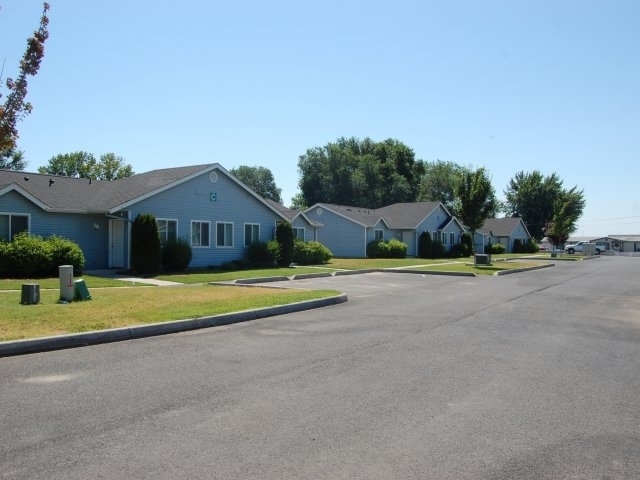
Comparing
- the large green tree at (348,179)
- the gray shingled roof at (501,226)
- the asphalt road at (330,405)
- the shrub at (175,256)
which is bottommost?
the asphalt road at (330,405)

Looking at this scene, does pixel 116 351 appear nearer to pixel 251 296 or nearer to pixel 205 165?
pixel 251 296

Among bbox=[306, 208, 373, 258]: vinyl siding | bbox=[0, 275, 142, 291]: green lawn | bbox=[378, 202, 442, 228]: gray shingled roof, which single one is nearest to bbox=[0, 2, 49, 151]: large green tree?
bbox=[0, 275, 142, 291]: green lawn

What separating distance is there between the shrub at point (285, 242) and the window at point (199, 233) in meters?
4.61

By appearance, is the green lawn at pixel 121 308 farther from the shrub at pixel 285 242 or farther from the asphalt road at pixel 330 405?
the shrub at pixel 285 242

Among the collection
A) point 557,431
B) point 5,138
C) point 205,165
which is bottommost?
point 557,431

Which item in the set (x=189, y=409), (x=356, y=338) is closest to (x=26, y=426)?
(x=189, y=409)

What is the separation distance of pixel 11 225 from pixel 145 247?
4.97 metres

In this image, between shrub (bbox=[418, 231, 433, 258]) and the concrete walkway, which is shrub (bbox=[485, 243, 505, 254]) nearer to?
shrub (bbox=[418, 231, 433, 258])

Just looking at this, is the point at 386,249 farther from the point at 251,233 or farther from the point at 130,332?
the point at 130,332

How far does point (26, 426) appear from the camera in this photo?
4918mm

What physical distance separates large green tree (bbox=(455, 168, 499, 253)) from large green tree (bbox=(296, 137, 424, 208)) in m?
35.7

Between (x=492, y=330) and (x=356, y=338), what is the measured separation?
271 centimetres

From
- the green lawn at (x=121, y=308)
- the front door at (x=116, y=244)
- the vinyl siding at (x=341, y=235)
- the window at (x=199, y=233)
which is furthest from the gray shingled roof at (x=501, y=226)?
the green lawn at (x=121, y=308)

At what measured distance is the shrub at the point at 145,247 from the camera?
74.9 feet
